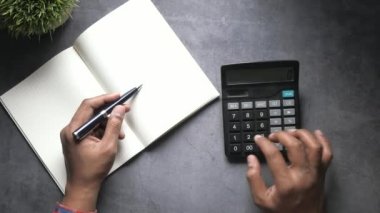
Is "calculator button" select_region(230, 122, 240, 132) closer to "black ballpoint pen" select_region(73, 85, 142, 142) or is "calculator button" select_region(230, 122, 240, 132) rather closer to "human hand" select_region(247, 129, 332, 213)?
"human hand" select_region(247, 129, 332, 213)

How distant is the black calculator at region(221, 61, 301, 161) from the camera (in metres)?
0.73

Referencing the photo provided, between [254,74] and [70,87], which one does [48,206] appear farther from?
[254,74]

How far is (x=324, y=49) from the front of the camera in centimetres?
76

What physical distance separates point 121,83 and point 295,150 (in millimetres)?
283

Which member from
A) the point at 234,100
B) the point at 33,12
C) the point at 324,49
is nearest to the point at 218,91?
the point at 234,100

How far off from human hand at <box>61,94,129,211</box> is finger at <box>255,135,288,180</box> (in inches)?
8.3

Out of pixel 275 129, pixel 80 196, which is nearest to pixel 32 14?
pixel 80 196

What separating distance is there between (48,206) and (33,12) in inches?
11.7

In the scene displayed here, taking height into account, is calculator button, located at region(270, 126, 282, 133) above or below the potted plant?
below

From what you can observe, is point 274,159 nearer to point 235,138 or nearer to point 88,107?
point 235,138

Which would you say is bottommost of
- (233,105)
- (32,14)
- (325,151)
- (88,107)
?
(325,151)

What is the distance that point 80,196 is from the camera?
71 cm

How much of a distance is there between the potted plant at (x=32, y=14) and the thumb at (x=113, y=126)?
0.52ft

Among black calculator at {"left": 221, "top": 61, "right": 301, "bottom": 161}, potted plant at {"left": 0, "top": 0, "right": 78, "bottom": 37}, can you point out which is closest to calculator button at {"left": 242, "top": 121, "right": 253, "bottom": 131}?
black calculator at {"left": 221, "top": 61, "right": 301, "bottom": 161}
